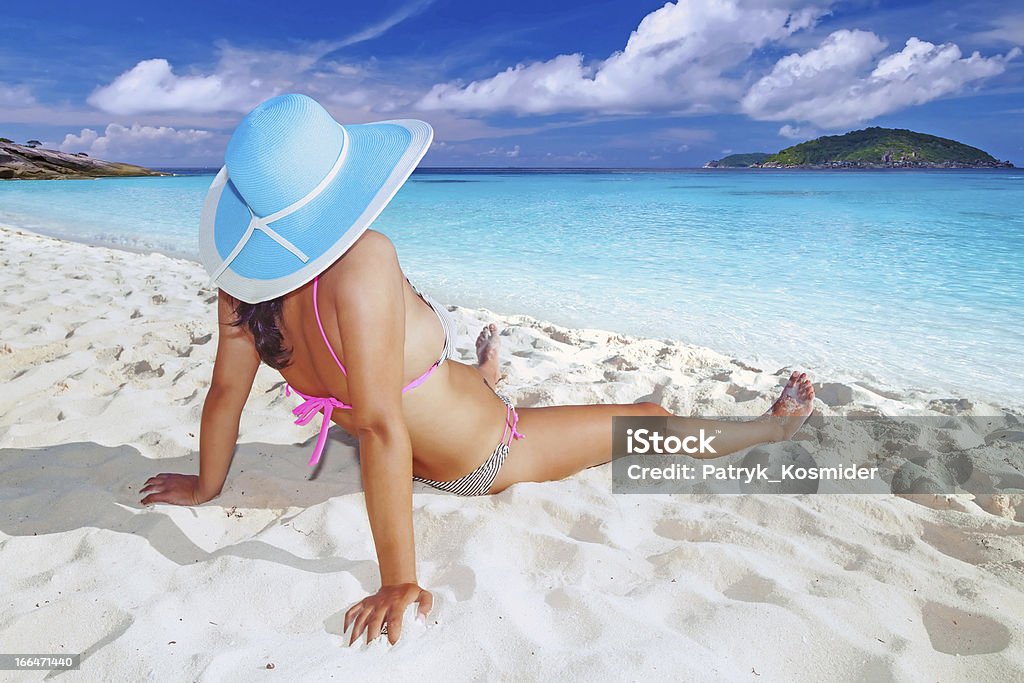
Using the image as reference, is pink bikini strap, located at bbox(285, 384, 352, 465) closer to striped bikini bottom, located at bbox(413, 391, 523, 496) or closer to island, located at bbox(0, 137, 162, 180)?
striped bikini bottom, located at bbox(413, 391, 523, 496)

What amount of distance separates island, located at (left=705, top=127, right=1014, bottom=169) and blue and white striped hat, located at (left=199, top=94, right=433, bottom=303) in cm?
6382

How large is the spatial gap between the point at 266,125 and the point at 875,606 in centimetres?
176

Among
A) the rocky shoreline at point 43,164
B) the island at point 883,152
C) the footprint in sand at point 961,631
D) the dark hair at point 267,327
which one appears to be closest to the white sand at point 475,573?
the footprint in sand at point 961,631

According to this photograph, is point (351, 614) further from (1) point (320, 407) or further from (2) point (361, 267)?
(2) point (361, 267)

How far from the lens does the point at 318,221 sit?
151 centimetres

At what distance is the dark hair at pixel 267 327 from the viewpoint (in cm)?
183

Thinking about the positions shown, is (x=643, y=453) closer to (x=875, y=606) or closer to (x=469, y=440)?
(x=469, y=440)

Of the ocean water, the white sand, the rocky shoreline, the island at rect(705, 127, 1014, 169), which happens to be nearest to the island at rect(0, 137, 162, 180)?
the rocky shoreline

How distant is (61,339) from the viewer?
3812 millimetres

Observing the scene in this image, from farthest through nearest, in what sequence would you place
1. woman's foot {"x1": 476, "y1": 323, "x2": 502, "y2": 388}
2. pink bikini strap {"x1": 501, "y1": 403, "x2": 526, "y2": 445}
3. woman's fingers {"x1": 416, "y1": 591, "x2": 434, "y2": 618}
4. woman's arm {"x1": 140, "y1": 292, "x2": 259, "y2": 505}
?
woman's foot {"x1": 476, "y1": 323, "x2": 502, "y2": 388}
pink bikini strap {"x1": 501, "y1": 403, "x2": 526, "y2": 445}
woman's arm {"x1": 140, "y1": 292, "x2": 259, "y2": 505}
woman's fingers {"x1": 416, "y1": 591, "x2": 434, "y2": 618}

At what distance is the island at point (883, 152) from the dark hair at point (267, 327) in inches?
2509

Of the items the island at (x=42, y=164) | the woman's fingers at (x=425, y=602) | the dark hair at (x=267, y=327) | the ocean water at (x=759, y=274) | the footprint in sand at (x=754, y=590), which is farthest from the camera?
the island at (x=42, y=164)

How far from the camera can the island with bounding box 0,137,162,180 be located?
32562mm

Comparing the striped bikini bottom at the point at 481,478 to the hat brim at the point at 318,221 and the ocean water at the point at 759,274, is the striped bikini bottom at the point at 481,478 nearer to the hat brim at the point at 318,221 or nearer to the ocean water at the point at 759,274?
the hat brim at the point at 318,221
